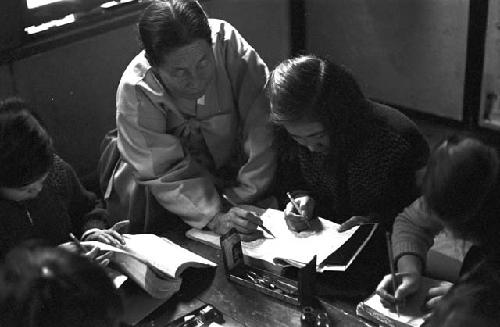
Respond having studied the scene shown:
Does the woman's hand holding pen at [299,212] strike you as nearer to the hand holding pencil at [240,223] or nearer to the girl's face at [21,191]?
the hand holding pencil at [240,223]

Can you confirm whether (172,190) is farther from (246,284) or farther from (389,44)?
(389,44)

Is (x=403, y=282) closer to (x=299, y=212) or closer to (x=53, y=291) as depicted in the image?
(x=299, y=212)

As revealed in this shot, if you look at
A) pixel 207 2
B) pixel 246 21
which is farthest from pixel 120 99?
pixel 246 21

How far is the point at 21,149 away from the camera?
1.81 meters

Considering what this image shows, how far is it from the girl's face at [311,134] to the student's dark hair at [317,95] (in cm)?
2

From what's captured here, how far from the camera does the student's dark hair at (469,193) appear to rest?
1479mm

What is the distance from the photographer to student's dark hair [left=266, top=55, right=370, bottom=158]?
1999 millimetres

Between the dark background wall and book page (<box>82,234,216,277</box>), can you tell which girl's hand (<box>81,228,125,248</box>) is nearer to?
book page (<box>82,234,216,277</box>)

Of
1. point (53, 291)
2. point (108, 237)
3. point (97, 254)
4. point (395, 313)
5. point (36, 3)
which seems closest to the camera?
point (53, 291)

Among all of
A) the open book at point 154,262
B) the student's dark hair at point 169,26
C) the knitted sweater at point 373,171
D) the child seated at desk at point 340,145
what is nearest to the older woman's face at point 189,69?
the student's dark hair at point 169,26

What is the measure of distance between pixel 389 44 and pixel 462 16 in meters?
0.47

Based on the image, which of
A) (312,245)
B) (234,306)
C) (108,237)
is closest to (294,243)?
(312,245)

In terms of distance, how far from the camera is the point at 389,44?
391cm

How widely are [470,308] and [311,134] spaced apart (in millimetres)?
1033
